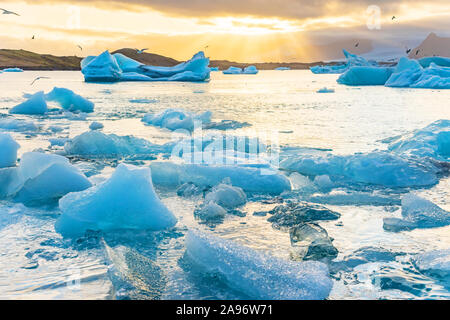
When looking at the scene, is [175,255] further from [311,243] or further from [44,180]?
[44,180]

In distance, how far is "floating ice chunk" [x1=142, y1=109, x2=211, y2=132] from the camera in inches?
327

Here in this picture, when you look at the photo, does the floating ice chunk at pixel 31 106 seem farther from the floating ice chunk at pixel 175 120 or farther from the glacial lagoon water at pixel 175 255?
the glacial lagoon water at pixel 175 255

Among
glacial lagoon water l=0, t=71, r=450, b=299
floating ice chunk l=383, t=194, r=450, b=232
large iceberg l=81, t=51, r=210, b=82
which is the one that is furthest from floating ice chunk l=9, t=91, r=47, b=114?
large iceberg l=81, t=51, r=210, b=82

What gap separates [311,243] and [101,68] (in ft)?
90.5

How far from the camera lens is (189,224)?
10.4 feet

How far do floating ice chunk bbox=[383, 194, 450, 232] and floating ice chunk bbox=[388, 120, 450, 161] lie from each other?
2469 millimetres

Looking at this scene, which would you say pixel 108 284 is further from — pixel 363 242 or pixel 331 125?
pixel 331 125

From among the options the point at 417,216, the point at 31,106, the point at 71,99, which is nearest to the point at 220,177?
the point at 417,216

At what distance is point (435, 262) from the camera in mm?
2410

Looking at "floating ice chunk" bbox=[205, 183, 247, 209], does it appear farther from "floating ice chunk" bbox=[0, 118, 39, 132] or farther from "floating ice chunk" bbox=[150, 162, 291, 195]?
"floating ice chunk" bbox=[0, 118, 39, 132]

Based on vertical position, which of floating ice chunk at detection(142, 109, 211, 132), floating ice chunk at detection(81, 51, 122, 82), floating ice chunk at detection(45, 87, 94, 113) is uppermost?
floating ice chunk at detection(81, 51, 122, 82)

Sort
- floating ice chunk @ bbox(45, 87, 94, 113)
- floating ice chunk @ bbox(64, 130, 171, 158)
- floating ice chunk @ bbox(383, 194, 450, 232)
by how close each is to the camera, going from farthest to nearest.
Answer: floating ice chunk @ bbox(45, 87, 94, 113), floating ice chunk @ bbox(64, 130, 171, 158), floating ice chunk @ bbox(383, 194, 450, 232)
